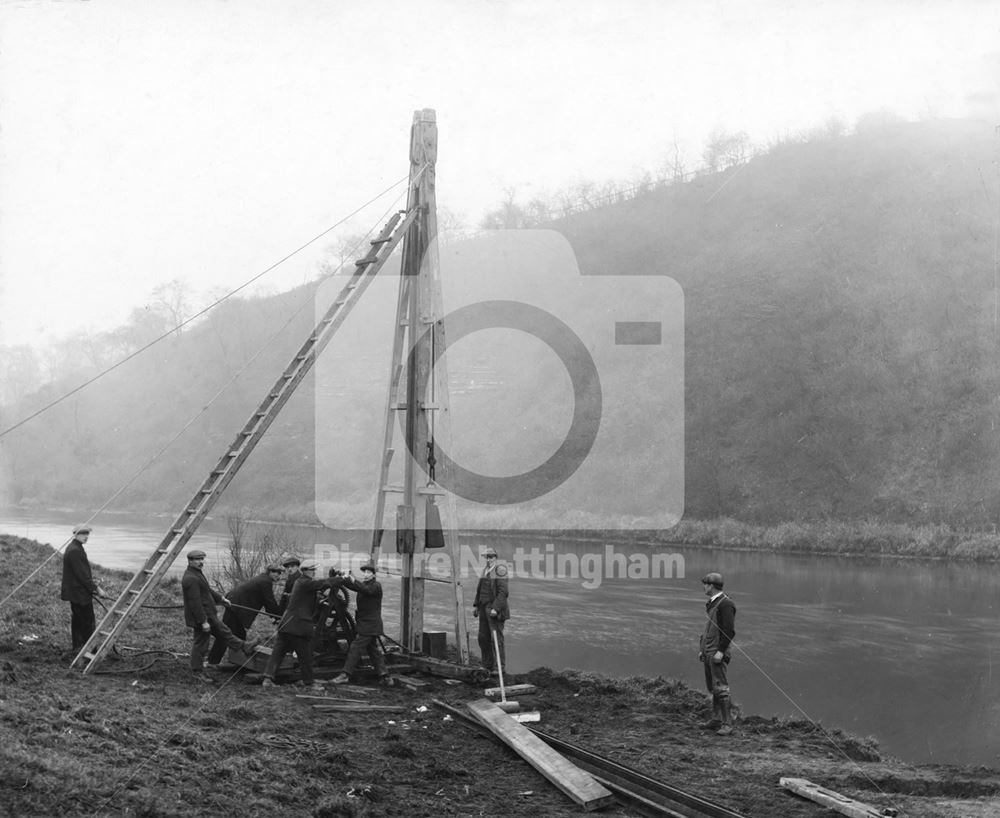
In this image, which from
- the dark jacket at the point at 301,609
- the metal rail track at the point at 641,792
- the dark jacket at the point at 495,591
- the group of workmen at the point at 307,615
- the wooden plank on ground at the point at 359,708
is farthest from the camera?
the dark jacket at the point at 495,591

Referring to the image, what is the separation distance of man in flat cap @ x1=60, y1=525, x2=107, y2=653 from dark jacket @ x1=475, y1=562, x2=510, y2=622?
546cm

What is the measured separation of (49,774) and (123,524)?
165 ft

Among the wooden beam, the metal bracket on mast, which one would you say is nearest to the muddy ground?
the wooden beam

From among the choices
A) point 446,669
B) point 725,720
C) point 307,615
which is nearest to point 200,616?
point 307,615

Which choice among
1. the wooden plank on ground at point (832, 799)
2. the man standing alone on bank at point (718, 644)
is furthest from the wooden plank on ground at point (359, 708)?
the wooden plank on ground at point (832, 799)

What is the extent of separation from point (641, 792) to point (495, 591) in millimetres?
5716

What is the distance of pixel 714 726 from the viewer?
41.1 feet

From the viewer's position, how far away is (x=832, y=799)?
8969mm

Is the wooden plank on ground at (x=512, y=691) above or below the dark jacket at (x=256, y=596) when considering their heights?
below

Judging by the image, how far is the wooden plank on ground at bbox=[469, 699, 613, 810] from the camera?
880 centimetres

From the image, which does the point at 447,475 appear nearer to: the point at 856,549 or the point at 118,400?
the point at 856,549

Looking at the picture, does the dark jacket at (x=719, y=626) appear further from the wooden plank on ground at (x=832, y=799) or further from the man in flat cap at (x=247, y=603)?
Answer: the man in flat cap at (x=247, y=603)

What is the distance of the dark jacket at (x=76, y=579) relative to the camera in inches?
523

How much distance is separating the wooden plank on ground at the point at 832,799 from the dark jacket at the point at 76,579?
30.4ft
